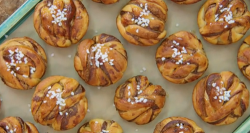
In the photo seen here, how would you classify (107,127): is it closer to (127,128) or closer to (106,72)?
(127,128)

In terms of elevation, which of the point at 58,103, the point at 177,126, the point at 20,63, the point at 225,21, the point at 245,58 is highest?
the point at 225,21

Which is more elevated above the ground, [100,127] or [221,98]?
[221,98]

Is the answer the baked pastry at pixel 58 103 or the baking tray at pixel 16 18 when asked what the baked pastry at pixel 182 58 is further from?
the baking tray at pixel 16 18

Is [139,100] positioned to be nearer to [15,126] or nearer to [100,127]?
[100,127]

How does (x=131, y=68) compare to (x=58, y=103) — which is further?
(x=131, y=68)

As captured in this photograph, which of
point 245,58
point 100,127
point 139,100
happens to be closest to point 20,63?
point 100,127

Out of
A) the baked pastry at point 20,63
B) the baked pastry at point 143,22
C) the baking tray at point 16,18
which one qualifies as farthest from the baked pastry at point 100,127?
the baking tray at point 16,18

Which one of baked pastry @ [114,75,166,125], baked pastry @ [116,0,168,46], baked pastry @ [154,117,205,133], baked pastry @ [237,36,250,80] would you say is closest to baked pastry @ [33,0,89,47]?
baked pastry @ [116,0,168,46]

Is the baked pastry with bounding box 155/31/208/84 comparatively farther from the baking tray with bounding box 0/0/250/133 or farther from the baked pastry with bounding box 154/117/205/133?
the baked pastry with bounding box 154/117/205/133
